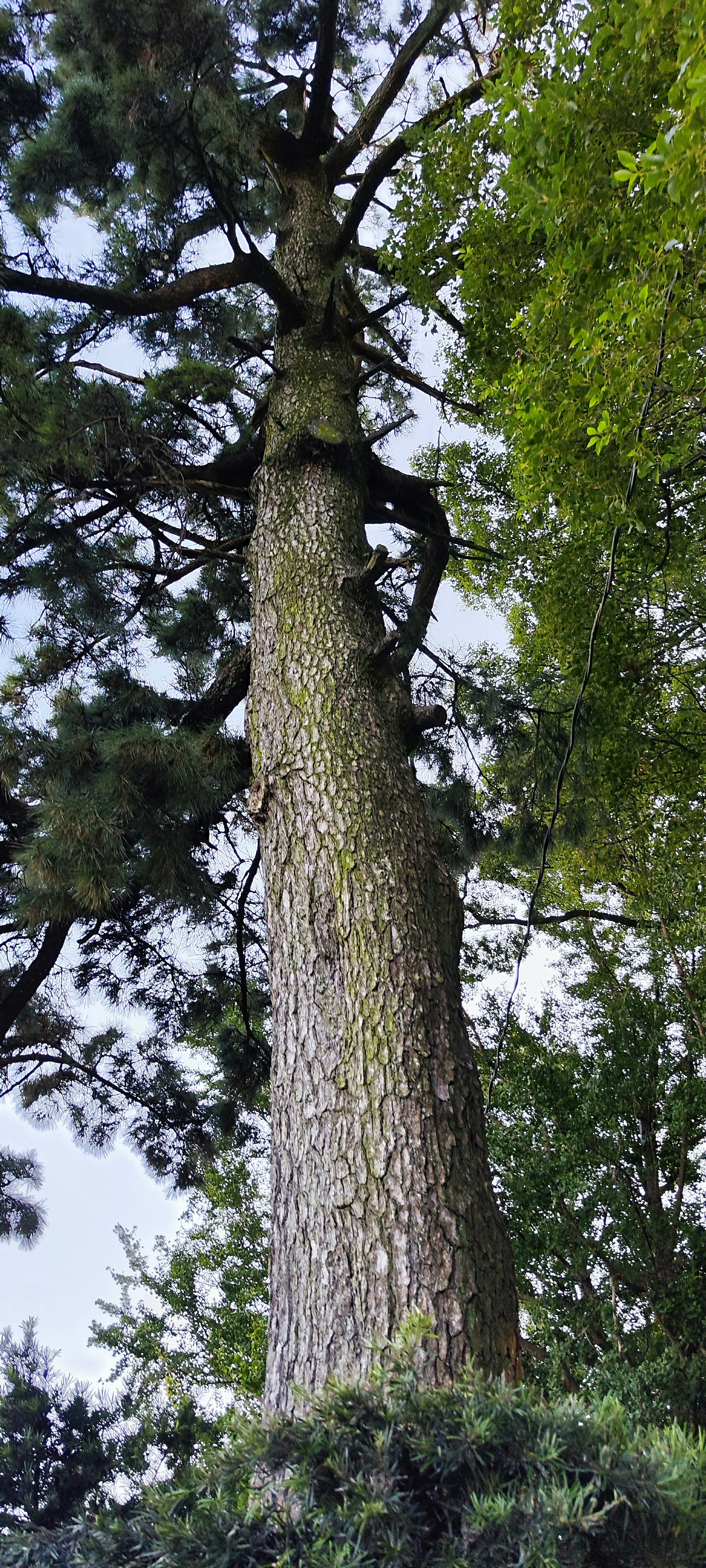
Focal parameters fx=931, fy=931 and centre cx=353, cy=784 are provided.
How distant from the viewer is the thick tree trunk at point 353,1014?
6.18ft

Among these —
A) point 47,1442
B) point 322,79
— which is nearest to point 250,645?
point 47,1442

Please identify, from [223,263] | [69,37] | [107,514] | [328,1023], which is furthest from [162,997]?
[69,37]

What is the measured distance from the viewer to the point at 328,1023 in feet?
7.52

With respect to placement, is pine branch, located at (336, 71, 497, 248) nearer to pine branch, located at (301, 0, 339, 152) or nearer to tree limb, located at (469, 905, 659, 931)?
pine branch, located at (301, 0, 339, 152)

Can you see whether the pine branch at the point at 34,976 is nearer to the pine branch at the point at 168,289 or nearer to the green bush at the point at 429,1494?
the pine branch at the point at 168,289

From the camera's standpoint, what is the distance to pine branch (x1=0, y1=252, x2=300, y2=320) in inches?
139

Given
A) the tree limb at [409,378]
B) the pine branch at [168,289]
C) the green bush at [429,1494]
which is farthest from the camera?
the tree limb at [409,378]

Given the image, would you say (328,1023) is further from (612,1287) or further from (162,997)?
(612,1287)

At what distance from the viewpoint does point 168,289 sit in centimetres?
423

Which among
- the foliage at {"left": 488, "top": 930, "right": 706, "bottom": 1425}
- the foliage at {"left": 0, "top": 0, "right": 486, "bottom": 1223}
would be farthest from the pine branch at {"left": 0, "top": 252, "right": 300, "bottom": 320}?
the foliage at {"left": 488, "top": 930, "right": 706, "bottom": 1425}

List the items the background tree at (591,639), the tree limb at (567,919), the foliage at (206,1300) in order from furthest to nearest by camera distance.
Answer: the foliage at (206,1300) → the tree limb at (567,919) → the background tree at (591,639)

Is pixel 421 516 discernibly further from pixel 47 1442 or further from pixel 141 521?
pixel 47 1442

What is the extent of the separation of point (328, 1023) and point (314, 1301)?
1.98ft

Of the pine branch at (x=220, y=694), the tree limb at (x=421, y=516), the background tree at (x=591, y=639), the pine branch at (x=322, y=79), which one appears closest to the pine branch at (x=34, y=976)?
the pine branch at (x=220, y=694)
